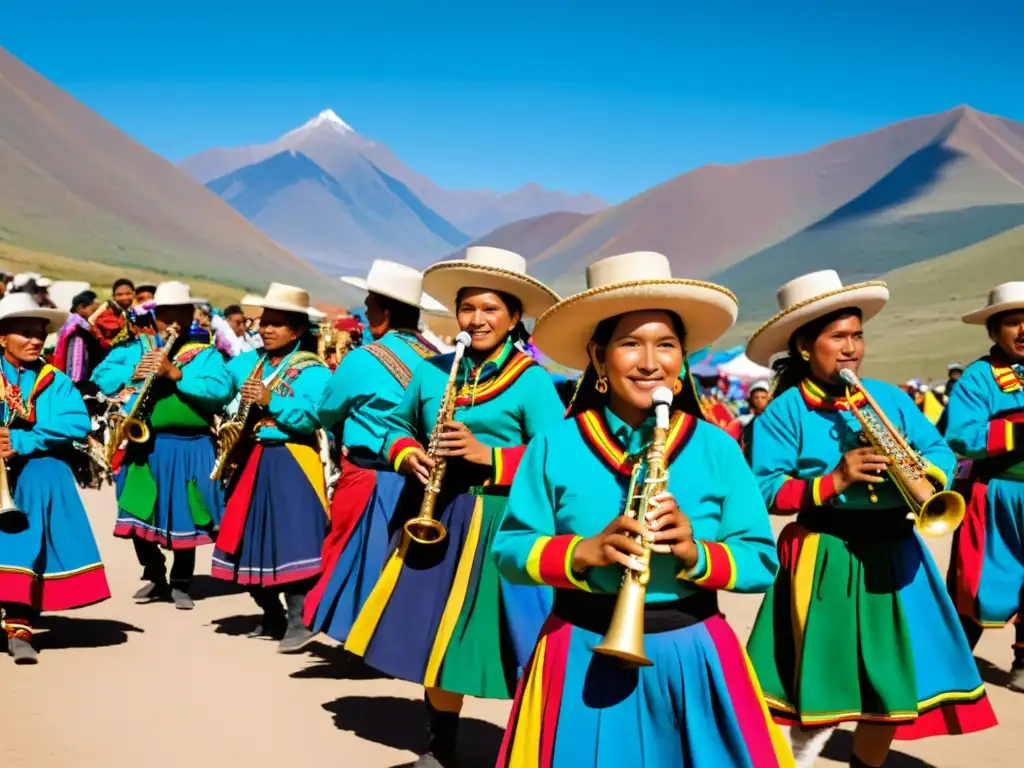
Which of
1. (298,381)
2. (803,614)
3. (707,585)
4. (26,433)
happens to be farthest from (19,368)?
(707,585)

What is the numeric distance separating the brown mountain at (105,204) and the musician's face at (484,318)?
6648cm

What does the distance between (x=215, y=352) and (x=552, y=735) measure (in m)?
6.11

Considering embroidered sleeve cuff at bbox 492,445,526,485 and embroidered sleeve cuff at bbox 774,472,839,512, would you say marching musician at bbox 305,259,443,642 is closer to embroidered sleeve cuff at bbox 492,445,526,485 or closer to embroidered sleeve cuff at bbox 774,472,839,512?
embroidered sleeve cuff at bbox 492,445,526,485

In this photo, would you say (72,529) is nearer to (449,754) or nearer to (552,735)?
(449,754)

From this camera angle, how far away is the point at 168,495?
348 inches

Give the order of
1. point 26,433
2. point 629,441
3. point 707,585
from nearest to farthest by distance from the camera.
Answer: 1. point 707,585
2. point 629,441
3. point 26,433

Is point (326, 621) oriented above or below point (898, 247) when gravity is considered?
below

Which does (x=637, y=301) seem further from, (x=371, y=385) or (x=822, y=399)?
(x=371, y=385)

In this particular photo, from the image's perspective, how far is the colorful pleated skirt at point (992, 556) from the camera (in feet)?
22.0

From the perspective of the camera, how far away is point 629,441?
10.6 feet

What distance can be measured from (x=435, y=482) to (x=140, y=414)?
459cm

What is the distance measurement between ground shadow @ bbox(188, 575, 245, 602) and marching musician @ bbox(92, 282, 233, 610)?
40 cm

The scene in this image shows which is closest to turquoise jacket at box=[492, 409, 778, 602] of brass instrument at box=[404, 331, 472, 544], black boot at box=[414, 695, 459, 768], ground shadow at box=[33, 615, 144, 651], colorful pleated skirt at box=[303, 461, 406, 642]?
brass instrument at box=[404, 331, 472, 544]

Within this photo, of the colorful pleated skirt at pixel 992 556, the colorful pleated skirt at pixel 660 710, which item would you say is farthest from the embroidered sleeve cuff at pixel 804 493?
the colorful pleated skirt at pixel 992 556
